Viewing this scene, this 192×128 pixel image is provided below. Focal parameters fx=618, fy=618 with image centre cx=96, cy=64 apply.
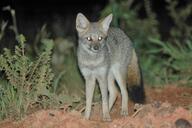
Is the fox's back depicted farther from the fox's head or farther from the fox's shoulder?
the fox's head

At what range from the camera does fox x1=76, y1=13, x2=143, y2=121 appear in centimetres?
641

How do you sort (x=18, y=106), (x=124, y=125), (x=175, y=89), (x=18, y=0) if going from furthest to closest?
(x=18, y=0) → (x=175, y=89) → (x=18, y=106) → (x=124, y=125)

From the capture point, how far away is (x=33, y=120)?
230 inches

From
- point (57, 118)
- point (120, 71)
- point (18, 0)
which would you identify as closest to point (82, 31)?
point (120, 71)

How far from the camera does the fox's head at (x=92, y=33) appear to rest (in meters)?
6.32

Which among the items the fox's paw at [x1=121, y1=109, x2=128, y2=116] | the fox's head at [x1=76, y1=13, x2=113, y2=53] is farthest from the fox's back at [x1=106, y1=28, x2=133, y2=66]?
the fox's paw at [x1=121, y1=109, x2=128, y2=116]

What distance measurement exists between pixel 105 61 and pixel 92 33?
33 cm

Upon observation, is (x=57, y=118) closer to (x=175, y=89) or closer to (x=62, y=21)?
(x=175, y=89)

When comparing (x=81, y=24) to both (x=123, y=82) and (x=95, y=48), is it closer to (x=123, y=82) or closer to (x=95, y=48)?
(x=95, y=48)

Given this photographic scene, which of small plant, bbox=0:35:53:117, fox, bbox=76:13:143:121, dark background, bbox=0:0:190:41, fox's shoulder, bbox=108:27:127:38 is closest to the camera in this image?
small plant, bbox=0:35:53:117

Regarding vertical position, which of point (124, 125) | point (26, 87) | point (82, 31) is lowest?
point (124, 125)

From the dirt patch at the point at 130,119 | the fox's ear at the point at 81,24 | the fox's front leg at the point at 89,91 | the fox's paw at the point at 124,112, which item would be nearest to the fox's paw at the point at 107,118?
the fox's front leg at the point at 89,91

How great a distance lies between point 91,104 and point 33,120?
93 cm

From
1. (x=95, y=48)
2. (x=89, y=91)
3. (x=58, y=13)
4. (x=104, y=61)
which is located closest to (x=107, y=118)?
(x=89, y=91)
